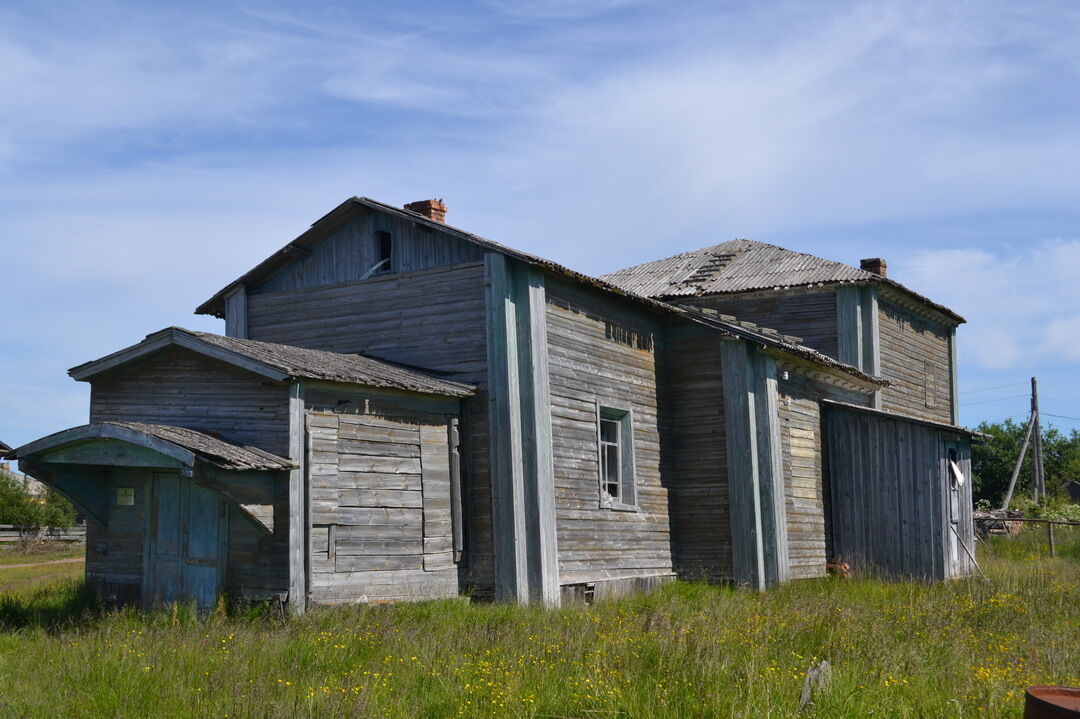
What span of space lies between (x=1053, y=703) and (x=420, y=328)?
11.9m

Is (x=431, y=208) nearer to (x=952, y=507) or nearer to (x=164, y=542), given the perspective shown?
(x=164, y=542)

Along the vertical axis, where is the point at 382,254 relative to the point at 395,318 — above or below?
above

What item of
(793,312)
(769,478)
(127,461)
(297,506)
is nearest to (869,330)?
(793,312)

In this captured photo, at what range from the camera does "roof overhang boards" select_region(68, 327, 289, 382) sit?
13398 millimetres

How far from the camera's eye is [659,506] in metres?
18.8

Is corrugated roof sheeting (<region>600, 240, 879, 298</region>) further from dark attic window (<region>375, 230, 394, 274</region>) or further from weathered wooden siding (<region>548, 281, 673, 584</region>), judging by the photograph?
dark attic window (<region>375, 230, 394, 274</region>)

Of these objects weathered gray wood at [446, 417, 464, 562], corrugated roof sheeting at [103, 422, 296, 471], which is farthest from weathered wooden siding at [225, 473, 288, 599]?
weathered gray wood at [446, 417, 464, 562]

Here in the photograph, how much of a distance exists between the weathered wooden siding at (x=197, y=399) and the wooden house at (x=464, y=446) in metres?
0.04

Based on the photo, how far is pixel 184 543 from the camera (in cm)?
1417

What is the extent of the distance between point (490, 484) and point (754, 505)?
5.08 m

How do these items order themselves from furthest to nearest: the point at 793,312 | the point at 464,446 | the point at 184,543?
1. the point at 793,312
2. the point at 464,446
3. the point at 184,543

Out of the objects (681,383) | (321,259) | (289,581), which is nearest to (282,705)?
(289,581)

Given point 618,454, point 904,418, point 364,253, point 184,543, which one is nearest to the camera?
point 184,543

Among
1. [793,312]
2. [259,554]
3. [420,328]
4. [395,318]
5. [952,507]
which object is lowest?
[259,554]
